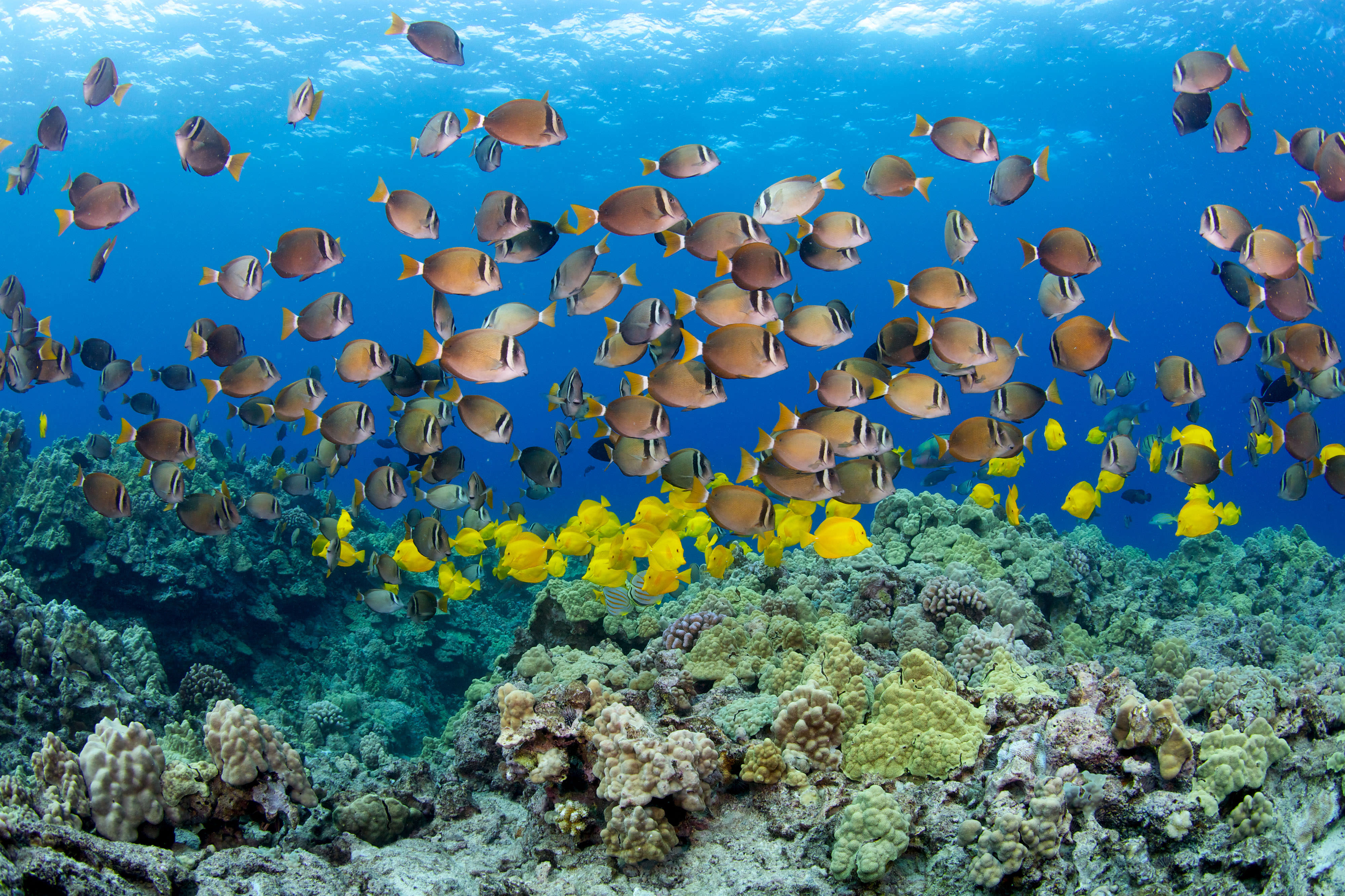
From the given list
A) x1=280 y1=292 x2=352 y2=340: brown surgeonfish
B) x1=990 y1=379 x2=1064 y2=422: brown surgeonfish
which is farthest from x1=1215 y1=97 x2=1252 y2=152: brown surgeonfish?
x1=280 y1=292 x2=352 y2=340: brown surgeonfish

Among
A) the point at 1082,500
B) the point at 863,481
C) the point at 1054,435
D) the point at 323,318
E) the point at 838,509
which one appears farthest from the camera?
the point at 1082,500

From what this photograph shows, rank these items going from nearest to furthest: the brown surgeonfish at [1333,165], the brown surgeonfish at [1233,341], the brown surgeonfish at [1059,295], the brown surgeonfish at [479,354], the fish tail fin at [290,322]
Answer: the brown surgeonfish at [479,354] < the brown surgeonfish at [1333,165] < the brown surgeonfish at [1059,295] < the fish tail fin at [290,322] < the brown surgeonfish at [1233,341]

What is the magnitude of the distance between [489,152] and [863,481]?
13.0ft

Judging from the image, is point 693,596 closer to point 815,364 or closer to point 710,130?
point 710,130

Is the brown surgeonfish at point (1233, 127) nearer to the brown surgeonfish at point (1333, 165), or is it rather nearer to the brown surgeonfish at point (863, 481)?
the brown surgeonfish at point (1333, 165)

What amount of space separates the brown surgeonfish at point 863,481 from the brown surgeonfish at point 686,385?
996 millimetres

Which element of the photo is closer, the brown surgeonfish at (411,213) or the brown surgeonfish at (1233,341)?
the brown surgeonfish at (411,213)

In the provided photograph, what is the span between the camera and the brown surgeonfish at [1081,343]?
4590mm

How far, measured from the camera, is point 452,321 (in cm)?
570

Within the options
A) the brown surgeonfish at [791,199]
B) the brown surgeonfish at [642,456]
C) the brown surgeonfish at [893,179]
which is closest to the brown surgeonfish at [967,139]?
the brown surgeonfish at [893,179]

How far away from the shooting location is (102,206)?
5078mm

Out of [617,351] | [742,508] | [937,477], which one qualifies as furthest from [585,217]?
[937,477]

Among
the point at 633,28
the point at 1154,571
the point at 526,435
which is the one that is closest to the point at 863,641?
the point at 1154,571

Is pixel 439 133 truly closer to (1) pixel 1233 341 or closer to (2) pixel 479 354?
(2) pixel 479 354
